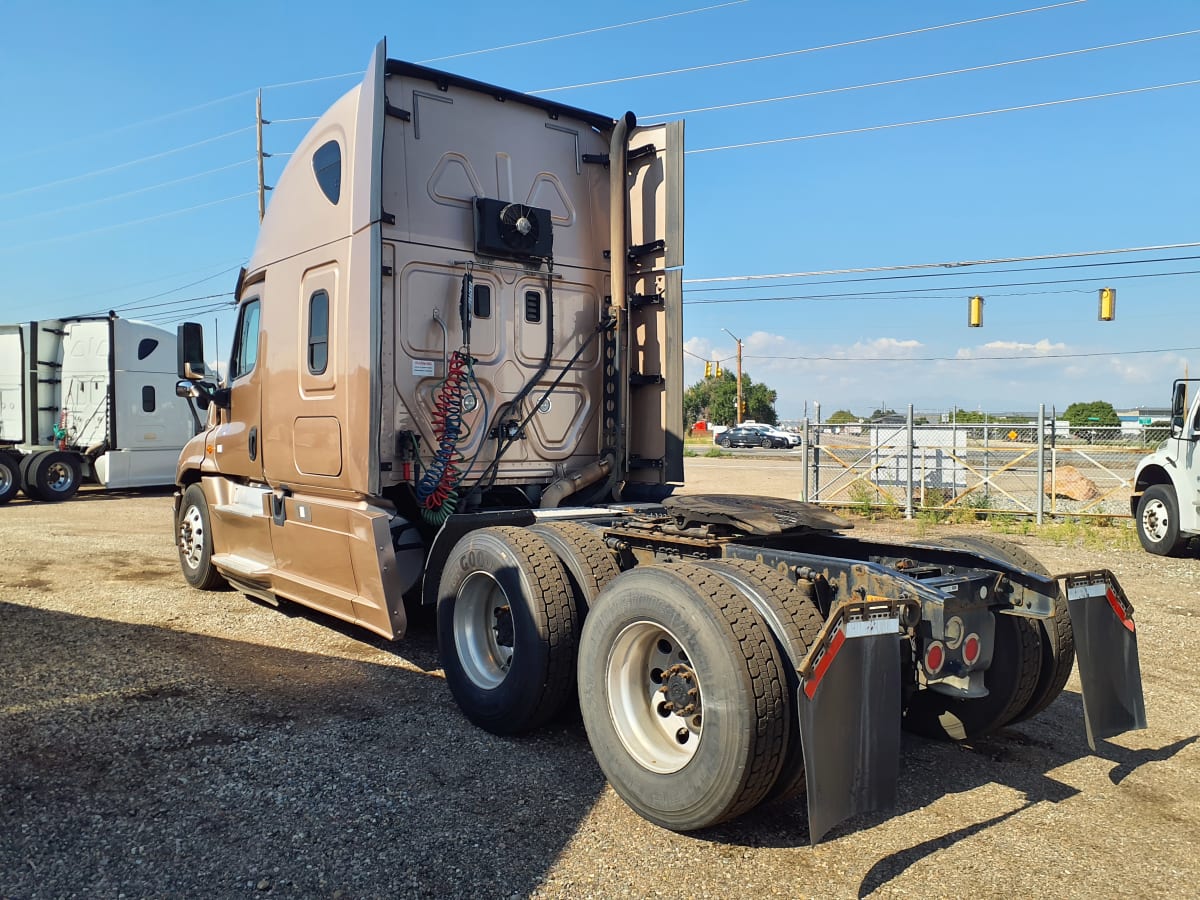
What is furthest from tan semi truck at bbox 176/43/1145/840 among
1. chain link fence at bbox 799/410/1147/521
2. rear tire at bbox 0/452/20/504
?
rear tire at bbox 0/452/20/504

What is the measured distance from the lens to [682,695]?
358 cm

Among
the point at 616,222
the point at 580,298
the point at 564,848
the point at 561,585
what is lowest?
the point at 564,848

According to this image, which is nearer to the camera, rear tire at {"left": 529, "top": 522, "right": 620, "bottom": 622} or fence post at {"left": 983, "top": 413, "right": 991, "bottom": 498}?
rear tire at {"left": 529, "top": 522, "right": 620, "bottom": 622}

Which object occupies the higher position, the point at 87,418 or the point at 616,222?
the point at 616,222

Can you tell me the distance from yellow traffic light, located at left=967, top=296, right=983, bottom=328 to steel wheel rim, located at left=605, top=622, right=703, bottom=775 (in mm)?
24953

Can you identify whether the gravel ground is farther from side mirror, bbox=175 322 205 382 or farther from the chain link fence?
the chain link fence

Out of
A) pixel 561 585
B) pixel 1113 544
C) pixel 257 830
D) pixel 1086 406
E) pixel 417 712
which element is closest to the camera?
pixel 257 830

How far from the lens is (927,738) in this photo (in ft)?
15.0

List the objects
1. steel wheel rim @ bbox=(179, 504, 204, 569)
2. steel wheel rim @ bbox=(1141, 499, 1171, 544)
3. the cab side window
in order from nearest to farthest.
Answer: the cab side window < steel wheel rim @ bbox=(179, 504, 204, 569) < steel wheel rim @ bbox=(1141, 499, 1171, 544)

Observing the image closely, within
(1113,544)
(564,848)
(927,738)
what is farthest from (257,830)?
(1113,544)

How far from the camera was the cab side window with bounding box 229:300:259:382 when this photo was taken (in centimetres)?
727

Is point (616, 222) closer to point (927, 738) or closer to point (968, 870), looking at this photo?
point (927, 738)

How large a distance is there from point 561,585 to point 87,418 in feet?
56.8

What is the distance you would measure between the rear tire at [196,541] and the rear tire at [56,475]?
1113 cm
